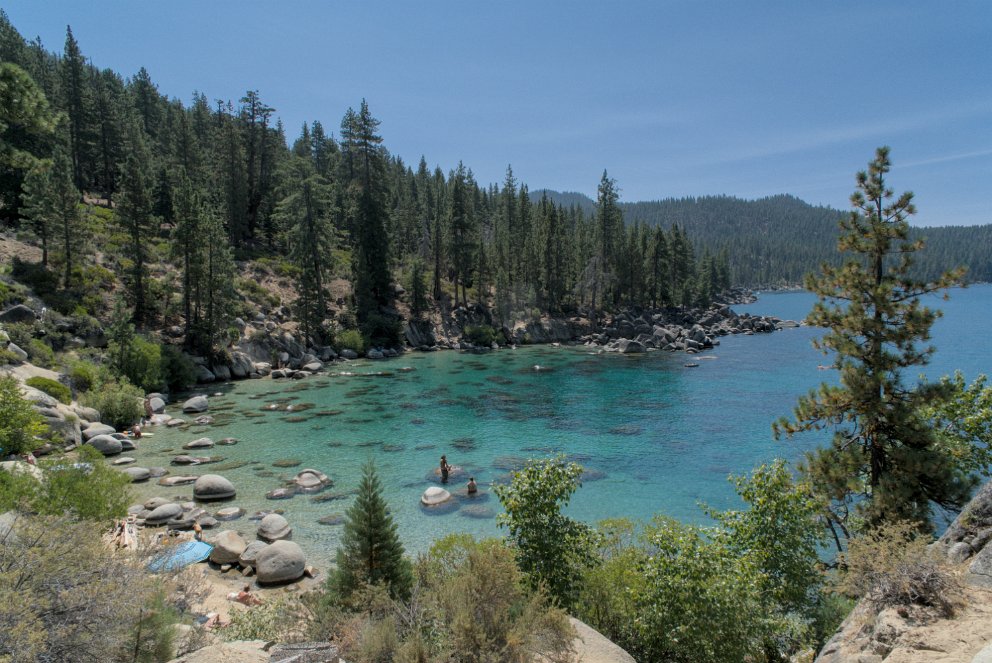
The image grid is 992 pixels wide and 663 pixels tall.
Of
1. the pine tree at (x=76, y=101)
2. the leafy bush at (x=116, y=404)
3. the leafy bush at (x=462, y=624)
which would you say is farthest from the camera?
the pine tree at (x=76, y=101)

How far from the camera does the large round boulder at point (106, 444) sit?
76.9 feet

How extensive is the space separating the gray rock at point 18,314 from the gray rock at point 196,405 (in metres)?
10.3

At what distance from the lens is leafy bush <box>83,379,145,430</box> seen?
26953 millimetres

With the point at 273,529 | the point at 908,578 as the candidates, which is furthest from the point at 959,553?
the point at 273,529

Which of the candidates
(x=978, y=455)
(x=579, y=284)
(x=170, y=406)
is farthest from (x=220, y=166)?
(x=978, y=455)

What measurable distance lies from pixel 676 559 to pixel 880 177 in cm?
1203

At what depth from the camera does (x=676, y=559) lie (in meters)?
9.98

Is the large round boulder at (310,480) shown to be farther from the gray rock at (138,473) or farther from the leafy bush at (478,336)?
the leafy bush at (478,336)

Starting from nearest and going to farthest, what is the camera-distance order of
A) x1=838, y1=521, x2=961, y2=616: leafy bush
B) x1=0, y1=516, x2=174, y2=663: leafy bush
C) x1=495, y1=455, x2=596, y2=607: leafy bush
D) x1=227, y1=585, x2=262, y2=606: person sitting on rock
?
x1=0, y1=516, x2=174, y2=663: leafy bush < x1=838, y1=521, x2=961, y2=616: leafy bush < x1=495, y1=455, x2=596, y2=607: leafy bush < x1=227, y1=585, x2=262, y2=606: person sitting on rock

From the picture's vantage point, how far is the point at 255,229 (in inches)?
2753

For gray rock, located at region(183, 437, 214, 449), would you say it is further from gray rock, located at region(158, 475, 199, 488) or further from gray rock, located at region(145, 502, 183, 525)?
gray rock, located at region(145, 502, 183, 525)

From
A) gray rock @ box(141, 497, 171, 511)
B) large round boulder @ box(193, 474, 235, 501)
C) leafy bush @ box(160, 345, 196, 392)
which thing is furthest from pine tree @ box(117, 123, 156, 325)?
gray rock @ box(141, 497, 171, 511)

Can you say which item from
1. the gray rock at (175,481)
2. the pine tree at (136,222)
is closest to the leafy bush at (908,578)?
the gray rock at (175,481)

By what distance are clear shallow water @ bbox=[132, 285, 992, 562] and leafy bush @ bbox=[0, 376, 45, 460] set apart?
4.22m
